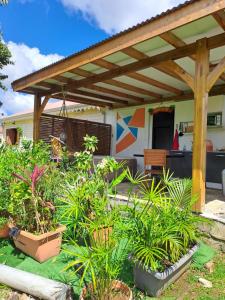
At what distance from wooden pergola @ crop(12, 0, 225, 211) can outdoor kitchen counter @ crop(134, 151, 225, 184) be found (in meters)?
1.96

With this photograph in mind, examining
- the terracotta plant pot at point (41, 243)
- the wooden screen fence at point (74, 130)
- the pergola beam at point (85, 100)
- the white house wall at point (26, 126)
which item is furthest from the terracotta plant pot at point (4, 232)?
the white house wall at point (26, 126)

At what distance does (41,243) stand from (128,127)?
23.9 feet

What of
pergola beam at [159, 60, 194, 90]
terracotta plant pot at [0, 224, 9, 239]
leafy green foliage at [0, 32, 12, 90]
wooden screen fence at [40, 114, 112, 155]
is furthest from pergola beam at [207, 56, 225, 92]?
leafy green foliage at [0, 32, 12, 90]

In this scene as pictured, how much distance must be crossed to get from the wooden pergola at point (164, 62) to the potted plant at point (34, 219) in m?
2.17

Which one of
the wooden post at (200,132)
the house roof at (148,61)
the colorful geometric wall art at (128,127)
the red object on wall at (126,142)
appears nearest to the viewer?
the house roof at (148,61)

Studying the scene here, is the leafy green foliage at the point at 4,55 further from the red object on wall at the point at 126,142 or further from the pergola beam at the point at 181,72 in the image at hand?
the pergola beam at the point at 181,72

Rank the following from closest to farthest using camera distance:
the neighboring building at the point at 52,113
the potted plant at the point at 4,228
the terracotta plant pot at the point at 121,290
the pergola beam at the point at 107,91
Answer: the terracotta plant pot at the point at 121,290 < the potted plant at the point at 4,228 < the pergola beam at the point at 107,91 < the neighboring building at the point at 52,113

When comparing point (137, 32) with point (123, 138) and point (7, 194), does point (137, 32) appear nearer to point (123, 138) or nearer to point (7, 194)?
point (7, 194)

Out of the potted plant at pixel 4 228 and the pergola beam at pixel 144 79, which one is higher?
the pergola beam at pixel 144 79

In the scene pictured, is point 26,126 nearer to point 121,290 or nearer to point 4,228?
point 4,228

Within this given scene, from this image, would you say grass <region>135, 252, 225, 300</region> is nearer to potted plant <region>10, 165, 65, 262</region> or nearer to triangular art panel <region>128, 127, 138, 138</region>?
potted plant <region>10, 165, 65, 262</region>

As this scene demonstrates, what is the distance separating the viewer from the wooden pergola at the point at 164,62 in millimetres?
3746

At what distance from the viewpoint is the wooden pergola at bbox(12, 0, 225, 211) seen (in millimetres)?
3746

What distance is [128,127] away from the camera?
33.1 feet
